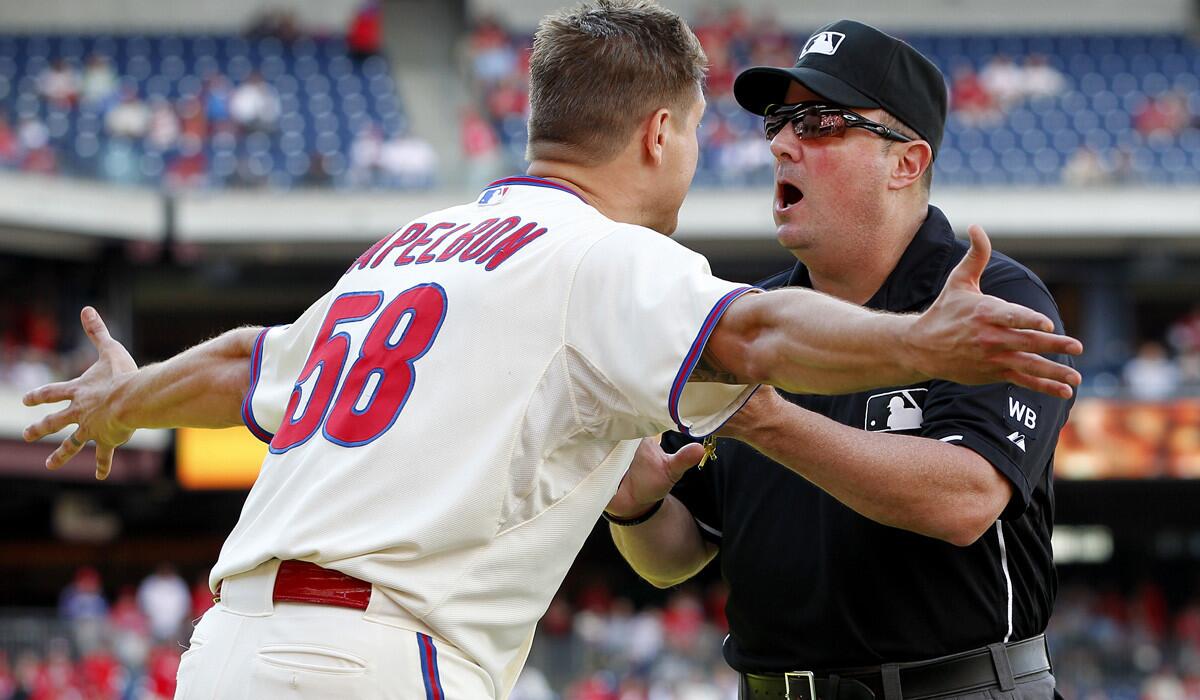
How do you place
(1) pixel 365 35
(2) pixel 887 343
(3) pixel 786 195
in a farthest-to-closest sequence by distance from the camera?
(1) pixel 365 35
(3) pixel 786 195
(2) pixel 887 343

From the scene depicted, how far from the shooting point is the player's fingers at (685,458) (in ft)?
11.3

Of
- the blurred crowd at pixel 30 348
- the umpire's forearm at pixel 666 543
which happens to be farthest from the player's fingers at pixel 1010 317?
the blurred crowd at pixel 30 348

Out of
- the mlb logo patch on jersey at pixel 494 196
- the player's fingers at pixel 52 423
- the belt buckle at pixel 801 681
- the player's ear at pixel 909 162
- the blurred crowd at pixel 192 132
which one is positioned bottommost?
the blurred crowd at pixel 192 132

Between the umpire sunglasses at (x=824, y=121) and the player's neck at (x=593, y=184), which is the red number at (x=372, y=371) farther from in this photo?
the umpire sunglasses at (x=824, y=121)

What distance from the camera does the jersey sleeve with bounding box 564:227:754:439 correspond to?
8.93 ft

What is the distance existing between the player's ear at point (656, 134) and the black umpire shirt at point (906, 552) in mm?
895

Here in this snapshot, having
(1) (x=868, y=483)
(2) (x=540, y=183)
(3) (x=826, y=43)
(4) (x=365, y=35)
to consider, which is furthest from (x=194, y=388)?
(4) (x=365, y=35)

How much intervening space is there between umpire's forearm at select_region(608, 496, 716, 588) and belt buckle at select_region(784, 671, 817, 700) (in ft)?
1.73

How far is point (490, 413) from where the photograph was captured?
2.85m

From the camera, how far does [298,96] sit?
21.6m

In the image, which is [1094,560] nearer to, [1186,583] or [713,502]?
[1186,583]

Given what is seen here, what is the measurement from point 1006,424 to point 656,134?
1.05 metres

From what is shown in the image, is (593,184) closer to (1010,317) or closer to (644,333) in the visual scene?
(644,333)

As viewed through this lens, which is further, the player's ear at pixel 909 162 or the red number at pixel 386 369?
the player's ear at pixel 909 162
